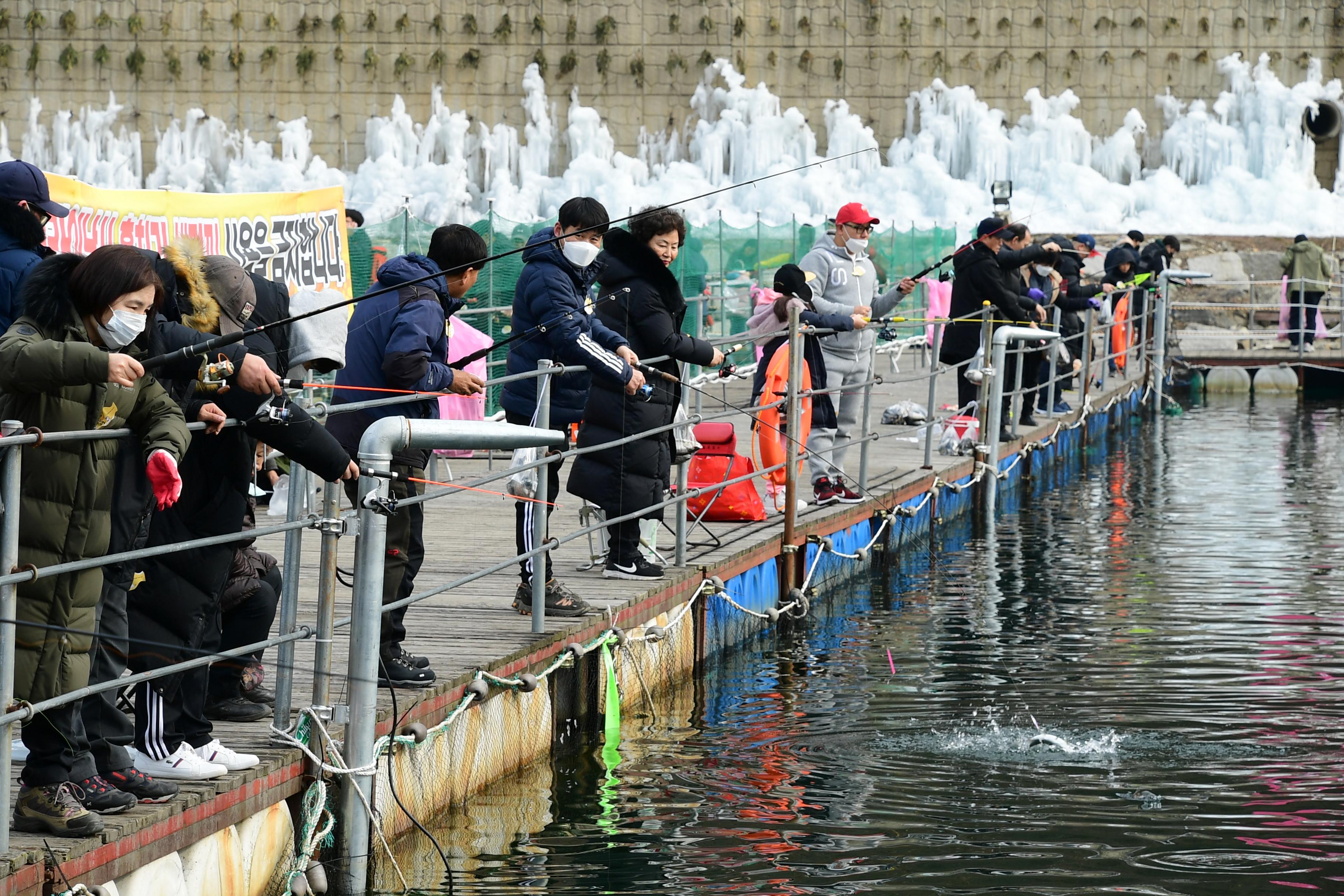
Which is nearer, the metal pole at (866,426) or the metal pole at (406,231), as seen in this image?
the metal pole at (866,426)

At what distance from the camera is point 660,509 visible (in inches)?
320

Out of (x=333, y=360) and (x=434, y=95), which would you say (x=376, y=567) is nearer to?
Result: (x=333, y=360)

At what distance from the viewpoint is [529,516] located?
718 cm

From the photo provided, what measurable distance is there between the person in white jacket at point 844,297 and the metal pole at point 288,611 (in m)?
5.45

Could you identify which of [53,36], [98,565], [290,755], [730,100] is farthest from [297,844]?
[53,36]

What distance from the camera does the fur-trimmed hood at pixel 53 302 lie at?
4.35 m

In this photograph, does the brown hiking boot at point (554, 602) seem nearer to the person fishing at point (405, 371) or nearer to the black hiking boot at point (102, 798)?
the person fishing at point (405, 371)

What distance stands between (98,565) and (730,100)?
35610 millimetres

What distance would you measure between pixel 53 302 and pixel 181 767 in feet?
4.02

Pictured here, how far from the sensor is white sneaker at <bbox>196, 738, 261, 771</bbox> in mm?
4957

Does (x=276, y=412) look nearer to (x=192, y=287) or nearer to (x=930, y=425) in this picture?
(x=192, y=287)

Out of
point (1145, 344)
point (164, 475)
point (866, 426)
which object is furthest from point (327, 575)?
point (1145, 344)

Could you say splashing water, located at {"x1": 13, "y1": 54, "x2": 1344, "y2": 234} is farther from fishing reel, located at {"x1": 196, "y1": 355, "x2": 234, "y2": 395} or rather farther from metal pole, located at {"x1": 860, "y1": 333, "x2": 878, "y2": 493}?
fishing reel, located at {"x1": 196, "y1": 355, "x2": 234, "y2": 395}

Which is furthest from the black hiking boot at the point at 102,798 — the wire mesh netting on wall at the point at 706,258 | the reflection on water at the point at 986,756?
the wire mesh netting on wall at the point at 706,258
